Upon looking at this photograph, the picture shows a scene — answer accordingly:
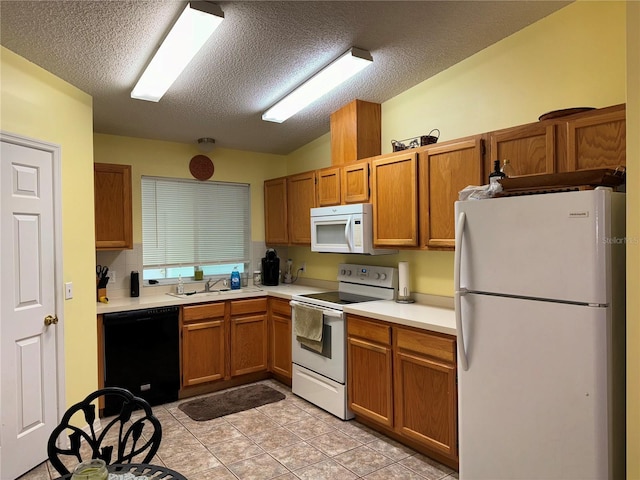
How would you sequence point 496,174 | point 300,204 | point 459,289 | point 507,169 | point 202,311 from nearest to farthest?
point 459,289 → point 496,174 → point 507,169 → point 202,311 → point 300,204

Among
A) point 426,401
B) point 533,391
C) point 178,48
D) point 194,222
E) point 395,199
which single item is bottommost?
point 426,401

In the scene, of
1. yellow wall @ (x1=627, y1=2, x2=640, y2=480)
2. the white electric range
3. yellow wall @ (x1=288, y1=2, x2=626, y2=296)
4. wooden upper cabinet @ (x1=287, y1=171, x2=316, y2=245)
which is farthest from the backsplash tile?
yellow wall @ (x1=627, y1=2, x2=640, y2=480)

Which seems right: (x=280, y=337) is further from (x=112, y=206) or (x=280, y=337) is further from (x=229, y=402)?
(x=112, y=206)

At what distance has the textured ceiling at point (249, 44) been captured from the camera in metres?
2.28

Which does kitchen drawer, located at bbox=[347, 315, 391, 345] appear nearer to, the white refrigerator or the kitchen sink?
the white refrigerator

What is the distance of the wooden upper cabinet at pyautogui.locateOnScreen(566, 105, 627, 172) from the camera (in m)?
2.08

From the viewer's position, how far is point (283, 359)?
407 cm

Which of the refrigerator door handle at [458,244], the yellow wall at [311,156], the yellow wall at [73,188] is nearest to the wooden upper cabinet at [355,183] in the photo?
the yellow wall at [311,156]

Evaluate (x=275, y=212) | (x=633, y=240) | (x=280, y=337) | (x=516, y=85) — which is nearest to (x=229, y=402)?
(x=280, y=337)

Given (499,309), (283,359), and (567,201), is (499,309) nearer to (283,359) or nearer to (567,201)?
(567,201)

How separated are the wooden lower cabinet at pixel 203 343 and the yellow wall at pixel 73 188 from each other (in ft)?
2.57

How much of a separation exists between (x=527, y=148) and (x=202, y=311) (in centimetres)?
288

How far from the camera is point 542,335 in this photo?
1836 millimetres

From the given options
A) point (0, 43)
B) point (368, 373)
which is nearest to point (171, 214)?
point (0, 43)
